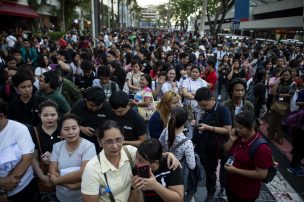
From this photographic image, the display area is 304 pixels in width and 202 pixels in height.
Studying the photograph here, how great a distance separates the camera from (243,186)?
3.38m

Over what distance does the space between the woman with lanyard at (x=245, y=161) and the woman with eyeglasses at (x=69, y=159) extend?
5.25ft

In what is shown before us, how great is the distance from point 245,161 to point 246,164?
39 mm

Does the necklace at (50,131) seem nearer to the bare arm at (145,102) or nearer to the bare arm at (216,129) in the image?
the bare arm at (216,129)

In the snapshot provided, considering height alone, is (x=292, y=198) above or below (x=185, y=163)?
below

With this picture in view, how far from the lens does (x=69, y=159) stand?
298cm

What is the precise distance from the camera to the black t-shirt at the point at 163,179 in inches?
94.4

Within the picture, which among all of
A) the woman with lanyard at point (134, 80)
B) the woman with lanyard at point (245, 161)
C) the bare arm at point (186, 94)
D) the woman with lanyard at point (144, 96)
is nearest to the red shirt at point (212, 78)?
the bare arm at point (186, 94)

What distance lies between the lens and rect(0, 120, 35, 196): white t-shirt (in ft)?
9.33

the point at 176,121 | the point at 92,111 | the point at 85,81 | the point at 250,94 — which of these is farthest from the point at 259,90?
the point at 92,111

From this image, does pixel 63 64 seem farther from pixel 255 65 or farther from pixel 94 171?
pixel 255 65

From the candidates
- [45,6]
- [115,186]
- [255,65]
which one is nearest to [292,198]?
[115,186]

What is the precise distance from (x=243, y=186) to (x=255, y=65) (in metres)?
7.97

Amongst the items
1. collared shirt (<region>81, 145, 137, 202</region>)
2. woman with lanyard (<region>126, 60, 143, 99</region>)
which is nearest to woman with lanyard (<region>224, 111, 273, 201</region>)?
collared shirt (<region>81, 145, 137, 202</region>)

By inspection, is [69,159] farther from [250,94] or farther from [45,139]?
[250,94]
